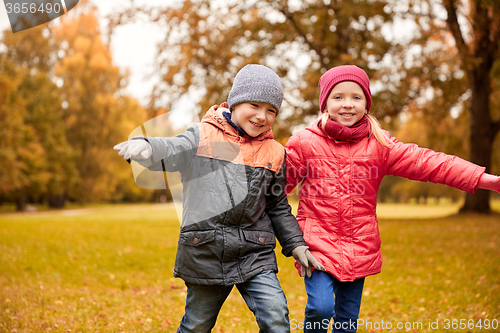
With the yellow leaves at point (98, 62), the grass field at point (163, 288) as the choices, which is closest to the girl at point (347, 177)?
the grass field at point (163, 288)

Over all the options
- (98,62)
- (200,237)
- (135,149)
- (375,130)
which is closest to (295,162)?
(375,130)

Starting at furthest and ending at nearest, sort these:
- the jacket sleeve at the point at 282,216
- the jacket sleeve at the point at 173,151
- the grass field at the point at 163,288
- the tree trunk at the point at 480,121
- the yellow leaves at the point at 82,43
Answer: the yellow leaves at the point at 82,43
the tree trunk at the point at 480,121
the grass field at the point at 163,288
the jacket sleeve at the point at 282,216
the jacket sleeve at the point at 173,151

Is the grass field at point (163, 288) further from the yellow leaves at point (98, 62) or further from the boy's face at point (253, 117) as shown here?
the yellow leaves at point (98, 62)

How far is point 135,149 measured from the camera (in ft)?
6.80

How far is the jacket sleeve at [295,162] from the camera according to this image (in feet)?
9.36

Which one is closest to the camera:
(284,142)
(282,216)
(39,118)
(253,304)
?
(253,304)

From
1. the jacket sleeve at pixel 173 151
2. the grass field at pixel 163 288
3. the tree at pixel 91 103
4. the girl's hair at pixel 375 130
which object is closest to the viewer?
the jacket sleeve at pixel 173 151

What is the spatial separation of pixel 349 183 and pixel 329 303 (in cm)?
77

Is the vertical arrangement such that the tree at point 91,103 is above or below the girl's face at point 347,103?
above

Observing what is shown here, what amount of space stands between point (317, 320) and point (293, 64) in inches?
390

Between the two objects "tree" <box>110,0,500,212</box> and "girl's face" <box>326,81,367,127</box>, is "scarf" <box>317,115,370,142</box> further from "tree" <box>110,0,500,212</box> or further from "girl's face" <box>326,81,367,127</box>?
"tree" <box>110,0,500,212</box>

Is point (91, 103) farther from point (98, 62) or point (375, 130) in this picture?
point (375, 130)

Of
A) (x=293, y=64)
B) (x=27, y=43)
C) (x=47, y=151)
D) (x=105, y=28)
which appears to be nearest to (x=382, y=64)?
(x=293, y=64)

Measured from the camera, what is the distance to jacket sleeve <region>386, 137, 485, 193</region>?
103 inches
